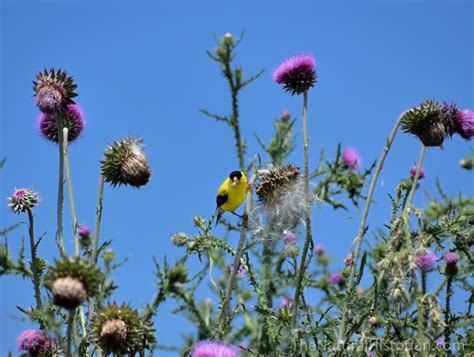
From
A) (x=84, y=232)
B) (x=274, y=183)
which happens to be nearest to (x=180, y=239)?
(x=274, y=183)

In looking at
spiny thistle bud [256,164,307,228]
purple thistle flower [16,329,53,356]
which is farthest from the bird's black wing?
purple thistle flower [16,329,53,356]

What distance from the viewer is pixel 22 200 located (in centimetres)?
426

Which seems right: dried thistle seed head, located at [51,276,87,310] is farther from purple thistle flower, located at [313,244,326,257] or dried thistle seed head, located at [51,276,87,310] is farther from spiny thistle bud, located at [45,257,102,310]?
purple thistle flower, located at [313,244,326,257]

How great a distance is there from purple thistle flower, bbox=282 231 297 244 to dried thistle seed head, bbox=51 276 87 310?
1804 millimetres

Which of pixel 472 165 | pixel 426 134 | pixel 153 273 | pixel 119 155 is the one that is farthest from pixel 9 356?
pixel 472 165

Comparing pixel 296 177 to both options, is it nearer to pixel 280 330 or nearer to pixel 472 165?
pixel 280 330

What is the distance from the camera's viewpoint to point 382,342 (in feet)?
10.1

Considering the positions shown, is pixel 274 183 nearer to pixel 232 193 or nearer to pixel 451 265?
pixel 232 193

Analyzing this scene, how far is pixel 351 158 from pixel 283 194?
15.0 feet

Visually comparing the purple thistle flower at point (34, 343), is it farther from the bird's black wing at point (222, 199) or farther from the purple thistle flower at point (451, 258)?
the purple thistle flower at point (451, 258)

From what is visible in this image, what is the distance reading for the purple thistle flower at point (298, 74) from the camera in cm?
466

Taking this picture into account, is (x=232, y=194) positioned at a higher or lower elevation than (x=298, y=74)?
lower

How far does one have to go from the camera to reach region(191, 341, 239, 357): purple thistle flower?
9.43 ft

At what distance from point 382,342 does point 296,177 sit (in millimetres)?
1385
